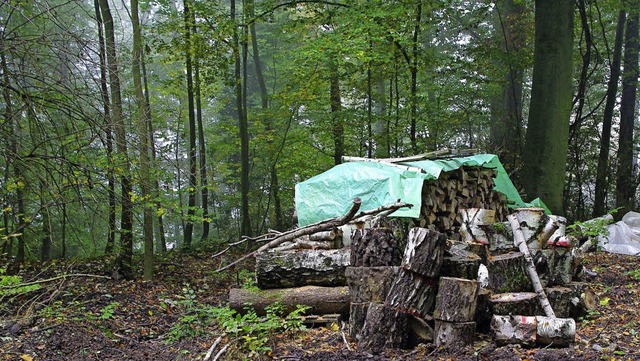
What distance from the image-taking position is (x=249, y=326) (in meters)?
4.40

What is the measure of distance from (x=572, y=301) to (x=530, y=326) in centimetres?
107

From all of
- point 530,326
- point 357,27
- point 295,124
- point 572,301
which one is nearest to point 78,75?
point 530,326

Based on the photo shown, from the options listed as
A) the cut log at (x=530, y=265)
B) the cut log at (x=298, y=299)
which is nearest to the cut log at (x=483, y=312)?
the cut log at (x=530, y=265)

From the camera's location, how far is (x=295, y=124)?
45.5 feet

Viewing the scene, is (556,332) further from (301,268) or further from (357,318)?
(301,268)

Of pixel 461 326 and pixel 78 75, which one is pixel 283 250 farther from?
pixel 78 75

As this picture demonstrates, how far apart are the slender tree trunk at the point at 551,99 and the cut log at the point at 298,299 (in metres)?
5.10

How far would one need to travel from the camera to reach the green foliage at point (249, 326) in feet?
13.9

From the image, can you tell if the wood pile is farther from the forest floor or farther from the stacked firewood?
the stacked firewood

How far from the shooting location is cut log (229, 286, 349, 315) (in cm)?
511

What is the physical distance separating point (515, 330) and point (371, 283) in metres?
1.22

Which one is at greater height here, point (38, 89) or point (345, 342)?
point (38, 89)

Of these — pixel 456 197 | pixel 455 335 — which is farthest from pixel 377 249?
pixel 456 197

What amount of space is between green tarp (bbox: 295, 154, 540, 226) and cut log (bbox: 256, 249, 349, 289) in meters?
1.22
